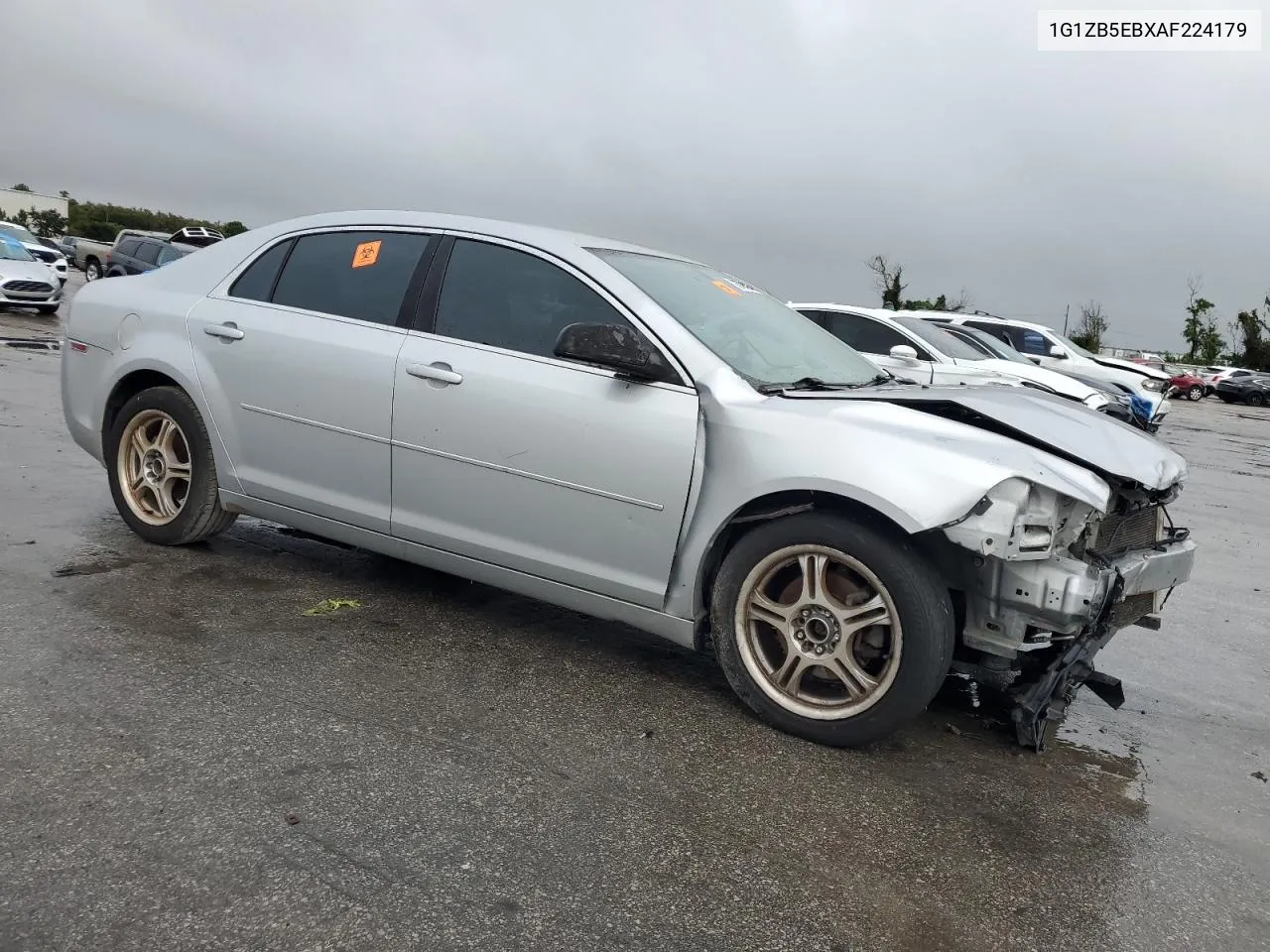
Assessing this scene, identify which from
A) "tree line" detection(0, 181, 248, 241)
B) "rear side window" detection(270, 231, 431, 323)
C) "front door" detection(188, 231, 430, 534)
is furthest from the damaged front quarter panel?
"tree line" detection(0, 181, 248, 241)

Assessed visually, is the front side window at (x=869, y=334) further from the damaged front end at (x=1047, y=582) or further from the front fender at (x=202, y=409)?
the front fender at (x=202, y=409)

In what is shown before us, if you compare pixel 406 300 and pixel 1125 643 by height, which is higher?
pixel 406 300

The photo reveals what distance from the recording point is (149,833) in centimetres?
261

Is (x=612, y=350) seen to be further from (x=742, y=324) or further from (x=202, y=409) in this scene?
(x=202, y=409)

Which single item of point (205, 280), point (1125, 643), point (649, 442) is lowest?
point (1125, 643)

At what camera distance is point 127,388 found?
5215 millimetres

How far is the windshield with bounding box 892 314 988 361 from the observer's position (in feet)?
42.8

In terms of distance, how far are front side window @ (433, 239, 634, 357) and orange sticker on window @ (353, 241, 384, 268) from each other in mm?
421

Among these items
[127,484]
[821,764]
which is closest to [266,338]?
[127,484]

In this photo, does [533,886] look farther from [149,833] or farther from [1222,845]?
[1222,845]

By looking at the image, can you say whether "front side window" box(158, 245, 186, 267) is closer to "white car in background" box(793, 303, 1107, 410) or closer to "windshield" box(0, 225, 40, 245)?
"windshield" box(0, 225, 40, 245)

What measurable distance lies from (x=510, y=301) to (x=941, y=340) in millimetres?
10216

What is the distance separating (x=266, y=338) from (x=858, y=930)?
347cm

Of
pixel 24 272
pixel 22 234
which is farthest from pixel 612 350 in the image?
pixel 22 234
